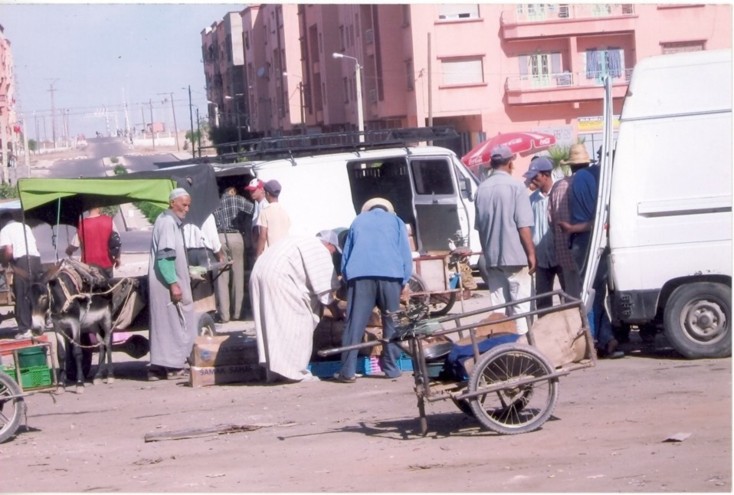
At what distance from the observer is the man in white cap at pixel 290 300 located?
1059 cm

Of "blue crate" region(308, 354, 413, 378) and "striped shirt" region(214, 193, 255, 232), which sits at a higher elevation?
"striped shirt" region(214, 193, 255, 232)

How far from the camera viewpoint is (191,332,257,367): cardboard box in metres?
11.1

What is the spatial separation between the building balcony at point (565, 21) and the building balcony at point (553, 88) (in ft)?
5.54

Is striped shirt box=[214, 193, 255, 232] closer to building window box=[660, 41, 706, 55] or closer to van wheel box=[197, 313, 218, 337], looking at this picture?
van wheel box=[197, 313, 218, 337]

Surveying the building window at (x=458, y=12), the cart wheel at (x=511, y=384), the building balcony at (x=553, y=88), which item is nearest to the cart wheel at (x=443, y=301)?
the cart wheel at (x=511, y=384)

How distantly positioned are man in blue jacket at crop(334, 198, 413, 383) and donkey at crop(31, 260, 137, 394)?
7.80 feet

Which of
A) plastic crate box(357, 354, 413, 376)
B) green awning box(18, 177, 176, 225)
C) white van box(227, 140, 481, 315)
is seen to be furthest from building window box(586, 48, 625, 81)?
plastic crate box(357, 354, 413, 376)

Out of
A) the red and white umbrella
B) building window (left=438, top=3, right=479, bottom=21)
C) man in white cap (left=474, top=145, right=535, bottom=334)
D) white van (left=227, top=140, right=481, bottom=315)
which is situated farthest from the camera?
building window (left=438, top=3, right=479, bottom=21)

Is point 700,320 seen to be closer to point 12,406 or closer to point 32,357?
point 32,357

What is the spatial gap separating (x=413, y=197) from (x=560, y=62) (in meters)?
33.7

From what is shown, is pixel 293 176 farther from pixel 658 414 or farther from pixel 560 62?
pixel 560 62

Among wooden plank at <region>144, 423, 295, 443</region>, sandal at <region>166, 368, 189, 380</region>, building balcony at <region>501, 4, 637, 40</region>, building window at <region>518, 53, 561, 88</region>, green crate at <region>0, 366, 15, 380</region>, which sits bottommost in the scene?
sandal at <region>166, 368, 189, 380</region>

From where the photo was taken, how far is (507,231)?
10.4 metres

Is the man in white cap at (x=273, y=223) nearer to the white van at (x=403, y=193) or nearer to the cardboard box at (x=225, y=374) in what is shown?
the white van at (x=403, y=193)
